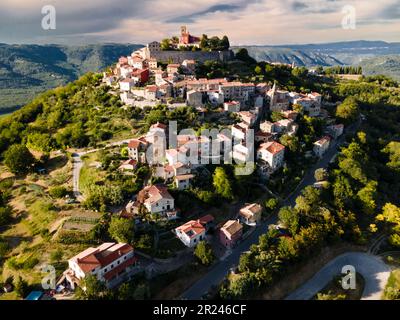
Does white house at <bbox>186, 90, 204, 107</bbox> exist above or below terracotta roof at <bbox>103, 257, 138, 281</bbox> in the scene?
above

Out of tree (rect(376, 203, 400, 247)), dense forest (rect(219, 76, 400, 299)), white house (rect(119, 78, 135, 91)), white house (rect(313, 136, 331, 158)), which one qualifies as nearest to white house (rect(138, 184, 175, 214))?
dense forest (rect(219, 76, 400, 299))

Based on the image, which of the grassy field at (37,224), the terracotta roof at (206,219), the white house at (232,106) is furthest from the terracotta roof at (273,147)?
the grassy field at (37,224)

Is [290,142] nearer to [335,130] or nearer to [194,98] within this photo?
[335,130]

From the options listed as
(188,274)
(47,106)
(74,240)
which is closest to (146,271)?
(188,274)

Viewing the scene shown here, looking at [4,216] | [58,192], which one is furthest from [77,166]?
[4,216]

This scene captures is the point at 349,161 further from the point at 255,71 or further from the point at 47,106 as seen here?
the point at 47,106

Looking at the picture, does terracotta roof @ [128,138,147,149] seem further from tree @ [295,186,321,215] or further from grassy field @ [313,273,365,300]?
grassy field @ [313,273,365,300]
